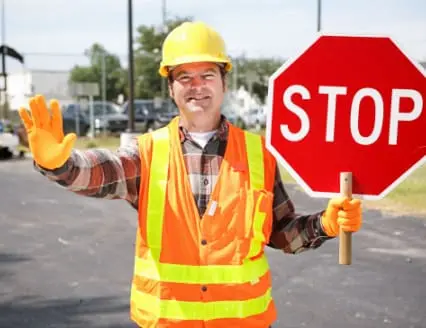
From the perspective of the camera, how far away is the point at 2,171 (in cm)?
1579

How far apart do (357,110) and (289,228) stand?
68 cm

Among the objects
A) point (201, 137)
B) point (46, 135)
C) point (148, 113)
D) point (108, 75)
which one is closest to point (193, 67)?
point (201, 137)

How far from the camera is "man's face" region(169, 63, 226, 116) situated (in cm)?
252

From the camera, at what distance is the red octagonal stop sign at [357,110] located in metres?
2.18

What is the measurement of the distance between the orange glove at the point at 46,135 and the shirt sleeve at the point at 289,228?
897 mm

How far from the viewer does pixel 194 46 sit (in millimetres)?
2525

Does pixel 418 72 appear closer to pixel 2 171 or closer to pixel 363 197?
pixel 363 197

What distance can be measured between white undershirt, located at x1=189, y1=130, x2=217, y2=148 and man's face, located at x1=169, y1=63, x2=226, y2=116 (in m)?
0.09

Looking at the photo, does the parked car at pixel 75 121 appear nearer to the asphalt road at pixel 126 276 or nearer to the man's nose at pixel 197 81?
the asphalt road at pixel 126 276

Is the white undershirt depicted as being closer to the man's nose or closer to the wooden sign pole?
the man's nose

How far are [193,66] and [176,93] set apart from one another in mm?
123

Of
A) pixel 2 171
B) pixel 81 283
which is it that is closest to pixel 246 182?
pixel 81 283

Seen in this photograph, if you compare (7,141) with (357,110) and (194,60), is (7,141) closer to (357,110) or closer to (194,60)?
(194,60)

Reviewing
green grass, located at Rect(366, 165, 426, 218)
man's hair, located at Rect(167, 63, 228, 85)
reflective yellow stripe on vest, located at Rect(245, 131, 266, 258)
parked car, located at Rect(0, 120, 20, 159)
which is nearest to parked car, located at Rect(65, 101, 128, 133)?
parked car, located at Rect(0, 120, 20, 159)
